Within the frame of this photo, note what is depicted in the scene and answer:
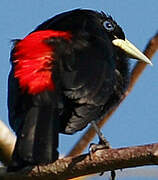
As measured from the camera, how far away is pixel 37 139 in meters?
2.87

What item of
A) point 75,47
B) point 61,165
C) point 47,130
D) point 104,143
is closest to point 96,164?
point 61,165

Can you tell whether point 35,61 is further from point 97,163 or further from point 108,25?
point 108,25

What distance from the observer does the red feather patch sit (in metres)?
3.06

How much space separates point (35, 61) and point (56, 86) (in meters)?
0.24

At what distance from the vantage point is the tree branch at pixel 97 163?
2418 mm

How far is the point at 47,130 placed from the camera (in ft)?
9.59

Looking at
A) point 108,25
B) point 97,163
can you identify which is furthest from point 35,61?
point 108,25

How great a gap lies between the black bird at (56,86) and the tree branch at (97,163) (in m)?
0.06

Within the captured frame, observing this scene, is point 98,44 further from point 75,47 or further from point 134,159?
point 134,159

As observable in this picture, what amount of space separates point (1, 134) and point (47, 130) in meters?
0.65

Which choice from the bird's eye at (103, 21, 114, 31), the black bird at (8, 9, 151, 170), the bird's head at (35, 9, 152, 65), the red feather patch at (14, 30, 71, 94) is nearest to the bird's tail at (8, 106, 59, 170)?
the black bird at (8, 9, 151, 170)

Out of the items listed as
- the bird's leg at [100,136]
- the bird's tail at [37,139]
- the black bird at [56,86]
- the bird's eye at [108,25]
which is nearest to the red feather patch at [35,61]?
the black bird at [56,86]

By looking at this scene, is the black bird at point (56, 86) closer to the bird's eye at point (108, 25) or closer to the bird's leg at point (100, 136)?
the bird's leg at point (100, 136)

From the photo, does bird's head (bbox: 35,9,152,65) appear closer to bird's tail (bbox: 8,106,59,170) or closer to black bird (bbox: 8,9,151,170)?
black bird (bbox: 8,9,151,170)
